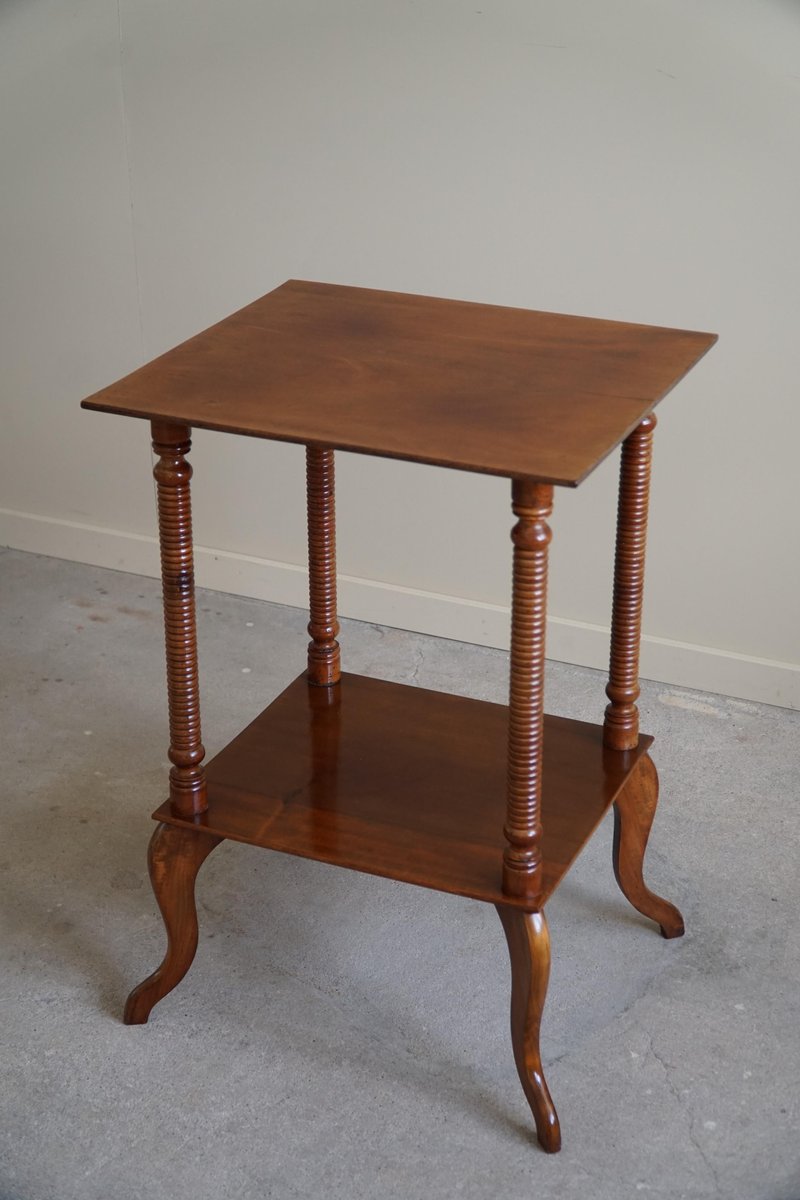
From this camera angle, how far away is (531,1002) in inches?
87.4

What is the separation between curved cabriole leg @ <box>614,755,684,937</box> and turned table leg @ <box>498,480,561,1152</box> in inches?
14.6

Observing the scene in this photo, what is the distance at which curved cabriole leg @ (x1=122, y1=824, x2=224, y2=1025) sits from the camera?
2375mm

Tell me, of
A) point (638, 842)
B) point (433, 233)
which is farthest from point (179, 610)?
point (433, 233)

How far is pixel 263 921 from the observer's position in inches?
109

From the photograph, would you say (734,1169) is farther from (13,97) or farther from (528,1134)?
(13,97)

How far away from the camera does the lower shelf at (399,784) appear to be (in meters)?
2.28

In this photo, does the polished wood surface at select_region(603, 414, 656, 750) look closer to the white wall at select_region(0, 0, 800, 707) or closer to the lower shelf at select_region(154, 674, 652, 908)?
the lower shelf at select_region(154, 674, 652, 908)

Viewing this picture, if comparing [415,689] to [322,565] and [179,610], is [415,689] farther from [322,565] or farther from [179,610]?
[179,610]

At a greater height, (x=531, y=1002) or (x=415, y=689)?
(x=415, y=689)

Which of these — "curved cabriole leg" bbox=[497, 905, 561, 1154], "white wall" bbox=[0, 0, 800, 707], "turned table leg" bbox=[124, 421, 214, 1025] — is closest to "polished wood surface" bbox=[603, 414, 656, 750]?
"curved cabriole leg" bbox=[497, 905, 561, 1154]

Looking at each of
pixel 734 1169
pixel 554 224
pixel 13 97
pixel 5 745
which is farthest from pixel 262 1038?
pixel 13 97

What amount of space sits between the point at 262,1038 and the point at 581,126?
1904 millimetres

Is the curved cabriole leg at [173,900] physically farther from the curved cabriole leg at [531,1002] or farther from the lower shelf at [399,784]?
the curved cabriole leg at [531,1002]

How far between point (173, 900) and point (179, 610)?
0.50 meters
